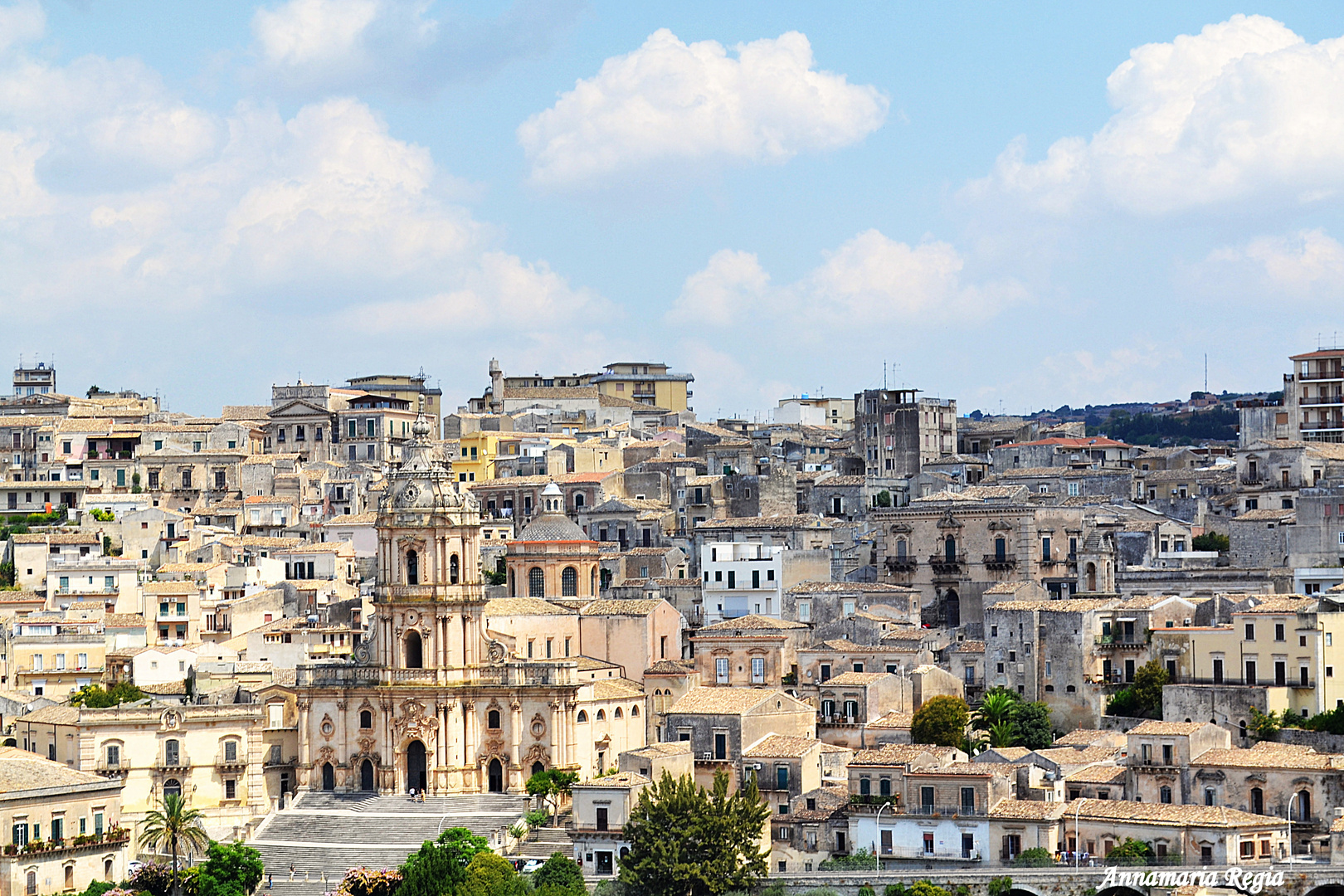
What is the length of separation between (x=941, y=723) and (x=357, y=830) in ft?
61.9

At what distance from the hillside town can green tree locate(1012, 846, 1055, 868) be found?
148 millimetres

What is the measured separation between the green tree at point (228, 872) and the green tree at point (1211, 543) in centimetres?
3696

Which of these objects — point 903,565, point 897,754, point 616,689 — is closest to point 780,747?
point 897,754

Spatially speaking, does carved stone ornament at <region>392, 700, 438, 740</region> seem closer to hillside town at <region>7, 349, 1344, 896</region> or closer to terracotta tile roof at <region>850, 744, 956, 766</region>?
hillside town at <region>7, 349, 1344, 896</region>

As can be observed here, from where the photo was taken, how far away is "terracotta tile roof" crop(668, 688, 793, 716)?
3241 inches

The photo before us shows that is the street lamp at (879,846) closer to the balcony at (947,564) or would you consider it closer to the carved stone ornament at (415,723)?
the carved stone ornament at (415,723)

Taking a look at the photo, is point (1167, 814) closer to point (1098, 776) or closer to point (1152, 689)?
point (1098, 776)

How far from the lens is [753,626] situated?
301 feet

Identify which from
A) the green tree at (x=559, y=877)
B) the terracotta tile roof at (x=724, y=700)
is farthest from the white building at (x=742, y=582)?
the green tree at (x=559, y=877)

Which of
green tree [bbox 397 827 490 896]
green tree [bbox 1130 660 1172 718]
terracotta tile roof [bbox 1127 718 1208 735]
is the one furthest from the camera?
green tree [bbox 1130 660 1172 718]

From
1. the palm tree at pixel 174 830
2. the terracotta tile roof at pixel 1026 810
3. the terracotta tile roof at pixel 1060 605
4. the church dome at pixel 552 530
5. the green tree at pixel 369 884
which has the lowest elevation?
the green tree at pixel 369 884

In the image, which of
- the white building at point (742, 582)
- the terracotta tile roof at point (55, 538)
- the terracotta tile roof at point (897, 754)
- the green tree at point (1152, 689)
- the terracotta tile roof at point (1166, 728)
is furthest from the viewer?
the terracotta tile roof at point (55, 538)

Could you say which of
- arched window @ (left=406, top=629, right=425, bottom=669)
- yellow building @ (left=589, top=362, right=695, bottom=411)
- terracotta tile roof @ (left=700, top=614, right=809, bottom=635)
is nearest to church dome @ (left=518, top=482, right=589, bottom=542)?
terracotta tile roof @ (left=700, top=614, right=809, bottom=635)

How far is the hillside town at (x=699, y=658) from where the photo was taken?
7688 cm
